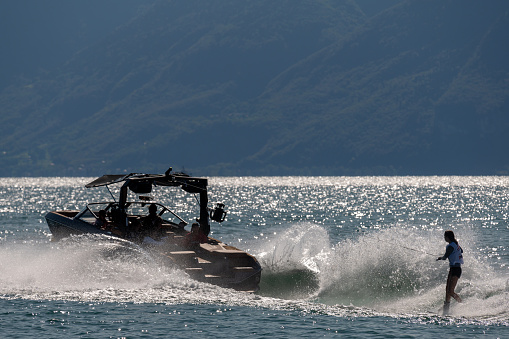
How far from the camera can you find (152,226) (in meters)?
26.1

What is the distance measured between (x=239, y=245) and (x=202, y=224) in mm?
16234

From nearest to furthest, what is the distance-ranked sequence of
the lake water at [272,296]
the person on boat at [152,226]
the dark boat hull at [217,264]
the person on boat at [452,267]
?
the lake water at [272,296] → the person on boat at [452,267] → the dark boat hull at [217,264] → the person on boat at [152,226]

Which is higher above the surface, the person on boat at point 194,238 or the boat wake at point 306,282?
the person on boat at point 194,238

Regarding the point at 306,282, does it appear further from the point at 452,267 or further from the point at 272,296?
the point at 452,267

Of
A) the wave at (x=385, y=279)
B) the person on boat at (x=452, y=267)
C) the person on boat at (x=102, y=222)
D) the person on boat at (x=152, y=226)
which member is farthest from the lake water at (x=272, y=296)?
the person on boat at (x=152, y=226)

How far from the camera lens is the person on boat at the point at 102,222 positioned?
26.6 metres

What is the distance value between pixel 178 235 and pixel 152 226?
5.01 feet

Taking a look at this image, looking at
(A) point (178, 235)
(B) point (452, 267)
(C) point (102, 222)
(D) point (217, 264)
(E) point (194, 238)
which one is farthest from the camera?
(A) point (178, 235)

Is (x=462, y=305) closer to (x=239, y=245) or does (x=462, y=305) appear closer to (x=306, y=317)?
(x=306, y=317)

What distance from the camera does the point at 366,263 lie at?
25641 mm

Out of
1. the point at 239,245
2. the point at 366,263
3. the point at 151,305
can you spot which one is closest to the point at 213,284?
the point at 151,305

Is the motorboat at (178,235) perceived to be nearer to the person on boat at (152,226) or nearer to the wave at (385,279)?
the person on boat at (152,226)

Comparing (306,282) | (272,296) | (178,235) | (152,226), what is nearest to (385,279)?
(306,282)

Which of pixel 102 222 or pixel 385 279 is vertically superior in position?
pixel 102 222
